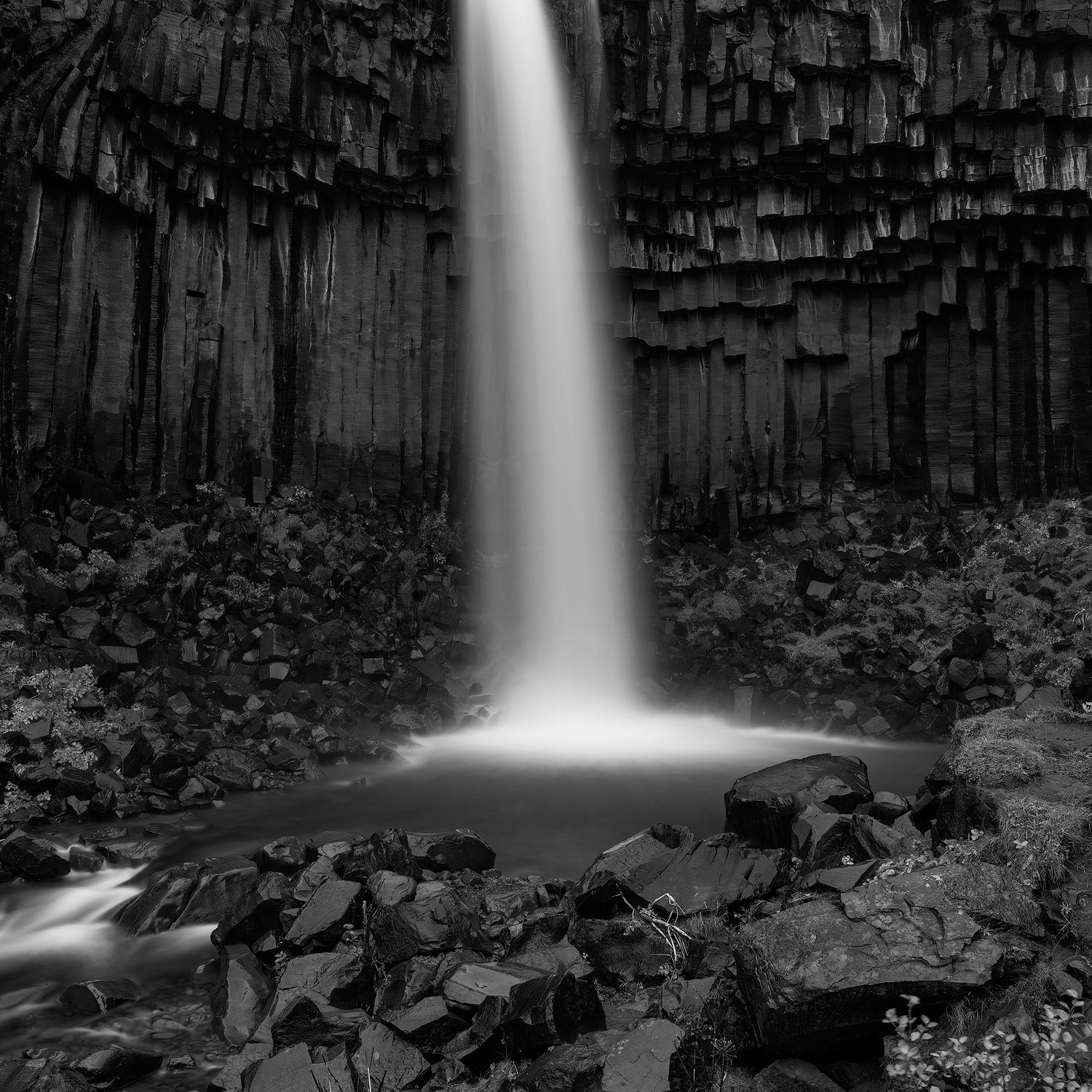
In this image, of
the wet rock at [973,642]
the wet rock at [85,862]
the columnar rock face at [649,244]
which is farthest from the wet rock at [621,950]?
the columnar rock face at [649,244]

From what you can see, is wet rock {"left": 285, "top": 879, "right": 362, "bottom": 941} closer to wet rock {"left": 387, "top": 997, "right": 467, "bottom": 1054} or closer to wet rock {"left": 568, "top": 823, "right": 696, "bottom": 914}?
wet rock {"left": 387, "top": 997, "right": 467, "bottom": 1054}

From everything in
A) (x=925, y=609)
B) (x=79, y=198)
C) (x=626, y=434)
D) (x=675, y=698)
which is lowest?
(x=675, y=698)

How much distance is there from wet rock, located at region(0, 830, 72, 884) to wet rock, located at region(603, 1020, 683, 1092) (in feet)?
18.6

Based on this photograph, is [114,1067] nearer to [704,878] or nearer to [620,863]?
[620,863]

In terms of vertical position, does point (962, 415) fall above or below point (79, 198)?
below

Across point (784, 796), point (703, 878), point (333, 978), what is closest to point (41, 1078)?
point (333, 978)

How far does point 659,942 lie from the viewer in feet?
16.3

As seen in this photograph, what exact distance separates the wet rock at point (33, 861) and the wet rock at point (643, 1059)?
566 centimetres

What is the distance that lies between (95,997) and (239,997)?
974 millimetres

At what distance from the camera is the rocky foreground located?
369cm

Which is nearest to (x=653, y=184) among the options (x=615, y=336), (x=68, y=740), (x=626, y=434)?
(x=615, y=336)

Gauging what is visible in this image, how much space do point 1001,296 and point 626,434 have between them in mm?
8869

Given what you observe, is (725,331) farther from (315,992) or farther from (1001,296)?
(315,992)

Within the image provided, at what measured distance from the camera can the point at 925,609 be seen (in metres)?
14.7
